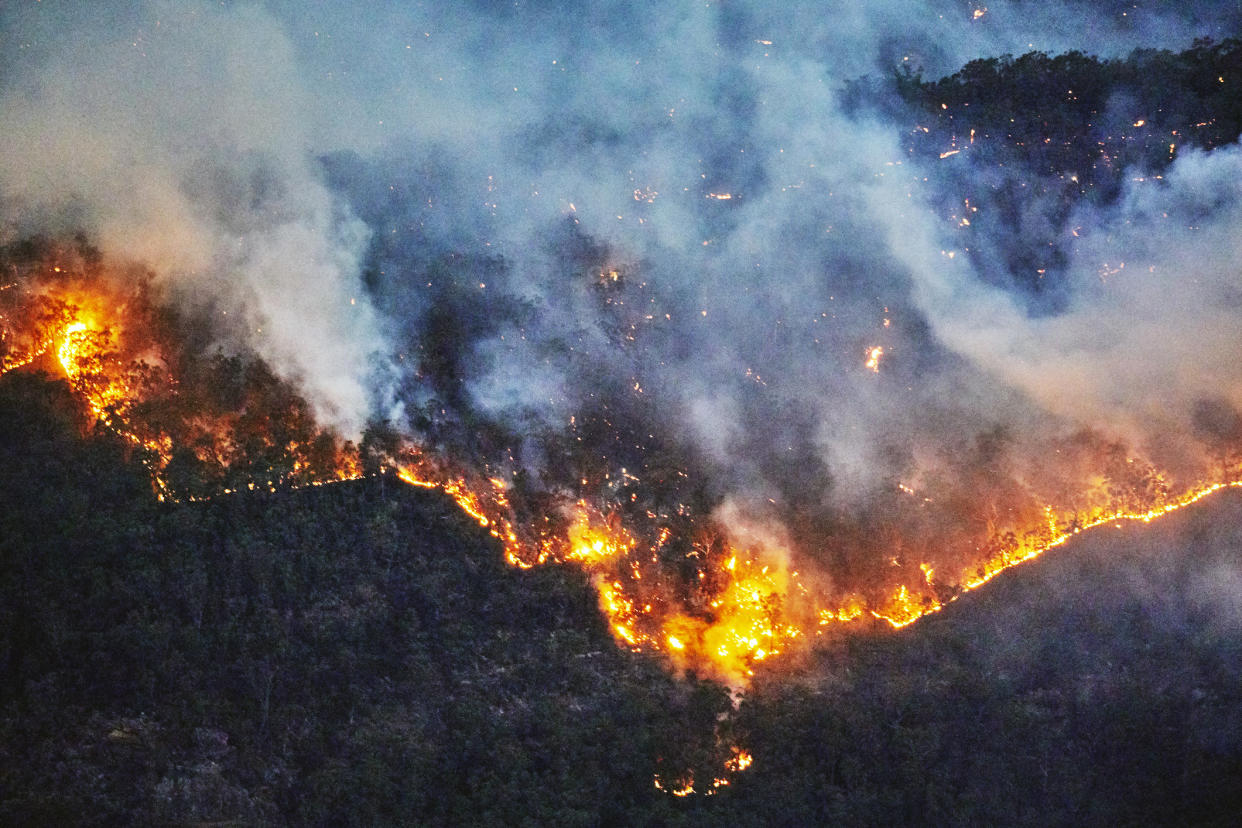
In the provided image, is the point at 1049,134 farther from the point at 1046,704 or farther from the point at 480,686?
the point at 480,686

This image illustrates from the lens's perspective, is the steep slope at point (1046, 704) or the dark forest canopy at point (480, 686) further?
the steep slope at point (1046, 704)

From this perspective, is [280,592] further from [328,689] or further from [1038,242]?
[1038,242]

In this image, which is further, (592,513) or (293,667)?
(592,513)

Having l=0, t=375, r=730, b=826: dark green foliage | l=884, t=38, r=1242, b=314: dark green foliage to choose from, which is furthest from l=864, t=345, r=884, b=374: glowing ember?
l=0, t=375, r=730, b=826: dark green foliage

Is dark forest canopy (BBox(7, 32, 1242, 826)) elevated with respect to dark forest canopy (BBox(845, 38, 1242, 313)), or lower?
lower

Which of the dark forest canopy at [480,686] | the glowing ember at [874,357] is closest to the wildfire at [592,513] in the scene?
the dark forest canopy at [480,686]

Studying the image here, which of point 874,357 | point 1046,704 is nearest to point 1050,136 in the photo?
point 874,357

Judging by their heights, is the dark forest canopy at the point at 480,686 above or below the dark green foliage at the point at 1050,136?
below

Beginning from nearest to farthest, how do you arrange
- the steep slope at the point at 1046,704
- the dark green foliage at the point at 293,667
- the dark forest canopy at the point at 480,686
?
the dark green foliage at the point at 293,667 → the dark forest canopy at the point at 480,686 → the steep slope at the point at 1046,704

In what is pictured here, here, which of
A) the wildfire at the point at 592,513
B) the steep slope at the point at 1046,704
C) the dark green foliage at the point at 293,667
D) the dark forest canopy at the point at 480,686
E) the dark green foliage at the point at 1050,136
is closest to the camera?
the dark green foliage at the point at 293,667

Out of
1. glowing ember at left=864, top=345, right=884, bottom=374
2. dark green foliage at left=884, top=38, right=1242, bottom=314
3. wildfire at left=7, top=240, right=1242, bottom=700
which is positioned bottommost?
wildfire at left=7, top=240, right=1242, bottom=700

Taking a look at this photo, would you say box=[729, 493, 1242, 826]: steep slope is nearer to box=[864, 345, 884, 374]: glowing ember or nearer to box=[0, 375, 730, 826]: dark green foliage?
box=[0, 375, 730, 826]: dark green foliage

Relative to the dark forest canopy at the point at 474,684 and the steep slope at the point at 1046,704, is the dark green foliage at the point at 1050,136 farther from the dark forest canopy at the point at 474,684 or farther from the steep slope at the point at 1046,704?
the dark forest canopy at the point at 474,684
